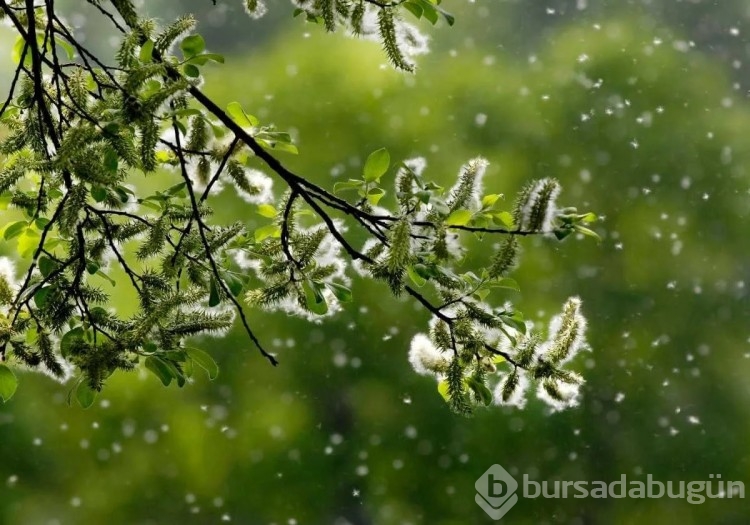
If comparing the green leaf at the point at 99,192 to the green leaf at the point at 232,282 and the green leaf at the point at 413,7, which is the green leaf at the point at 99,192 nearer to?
the green leaf at the point at 232,282

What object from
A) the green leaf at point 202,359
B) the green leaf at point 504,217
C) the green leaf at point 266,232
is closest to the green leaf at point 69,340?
the green leaf at point 202,359

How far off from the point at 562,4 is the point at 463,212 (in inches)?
157

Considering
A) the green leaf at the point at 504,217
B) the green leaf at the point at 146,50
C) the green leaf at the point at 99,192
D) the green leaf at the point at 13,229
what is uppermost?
the green leaf at the point at 146,50

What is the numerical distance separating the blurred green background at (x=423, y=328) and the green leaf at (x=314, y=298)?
9.06 ft

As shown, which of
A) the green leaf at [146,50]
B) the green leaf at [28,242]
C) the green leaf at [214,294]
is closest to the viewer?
the green leaf at [146,50]

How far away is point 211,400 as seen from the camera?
378 centimetres

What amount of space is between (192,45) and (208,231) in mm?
196

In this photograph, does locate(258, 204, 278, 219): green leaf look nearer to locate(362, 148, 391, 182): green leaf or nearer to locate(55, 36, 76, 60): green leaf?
locate(362, 148, 391, 182): green leaf

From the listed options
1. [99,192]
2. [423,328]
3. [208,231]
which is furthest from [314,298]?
[423,328]

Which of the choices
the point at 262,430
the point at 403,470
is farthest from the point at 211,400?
the point at 403,470

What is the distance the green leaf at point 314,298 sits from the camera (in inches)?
32.2

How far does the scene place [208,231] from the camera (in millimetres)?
838

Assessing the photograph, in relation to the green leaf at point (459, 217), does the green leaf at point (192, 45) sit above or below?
above

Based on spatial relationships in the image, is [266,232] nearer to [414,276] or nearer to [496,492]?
[414,276]
